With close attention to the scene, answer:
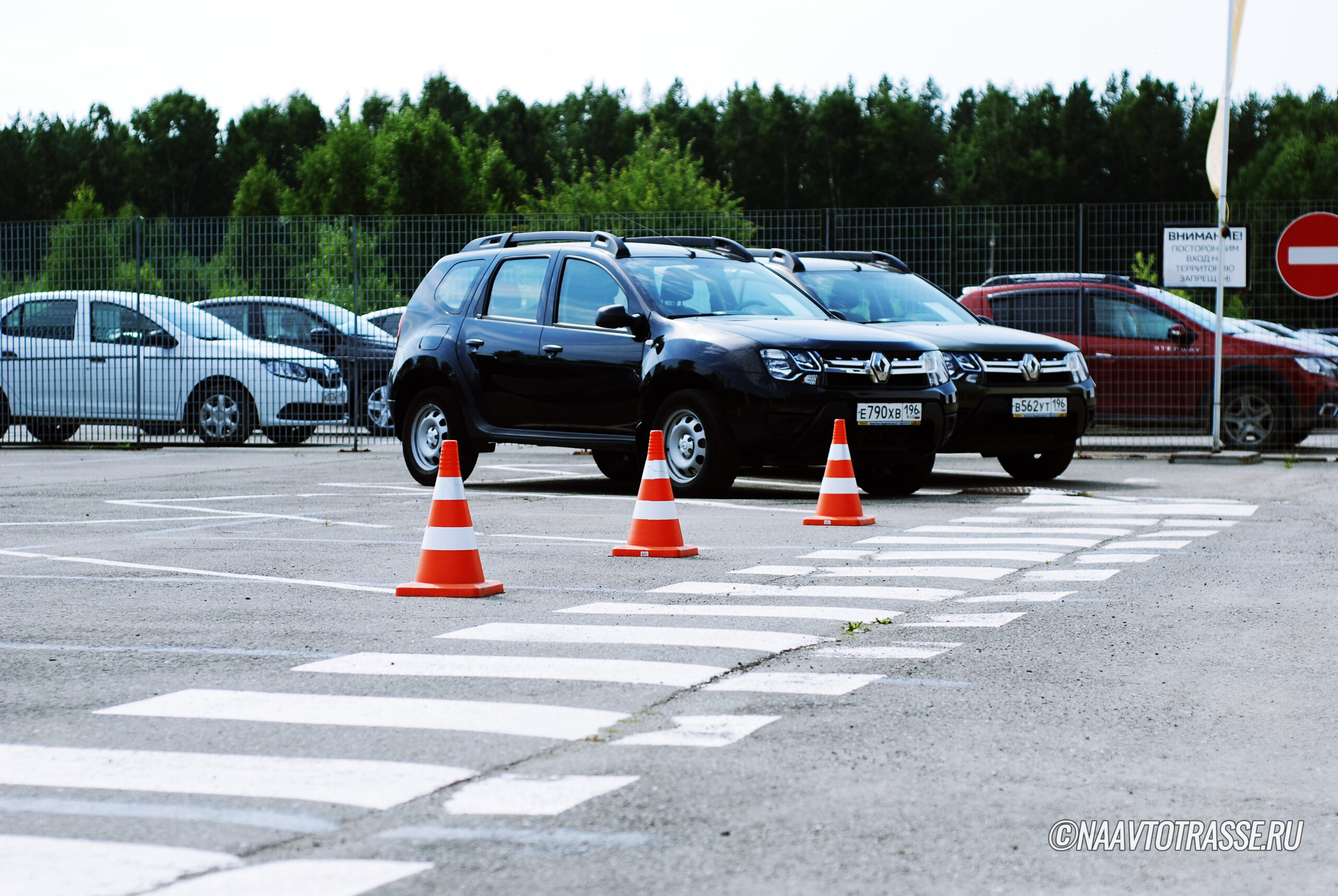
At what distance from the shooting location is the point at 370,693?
5672 millimetres

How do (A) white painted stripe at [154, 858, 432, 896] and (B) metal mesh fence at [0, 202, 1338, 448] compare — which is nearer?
(A) white painted stripe at [154, 858, 432, 896]

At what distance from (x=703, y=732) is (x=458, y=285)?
1008cm

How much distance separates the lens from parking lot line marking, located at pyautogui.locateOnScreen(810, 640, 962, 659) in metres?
6.40

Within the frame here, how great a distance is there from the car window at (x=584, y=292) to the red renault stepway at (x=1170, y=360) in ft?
21.7

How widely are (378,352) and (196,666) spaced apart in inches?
587

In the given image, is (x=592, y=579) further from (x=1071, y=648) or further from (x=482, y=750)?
(x=482, y=750)

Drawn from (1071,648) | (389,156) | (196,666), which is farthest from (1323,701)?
(389,156)

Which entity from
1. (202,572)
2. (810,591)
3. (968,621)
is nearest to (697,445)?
(202,572)

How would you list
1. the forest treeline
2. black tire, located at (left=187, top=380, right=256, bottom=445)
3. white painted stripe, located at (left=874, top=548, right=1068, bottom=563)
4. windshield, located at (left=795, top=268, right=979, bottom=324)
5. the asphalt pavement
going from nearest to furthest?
1. the asphalt pavement
2. white painted stripe, located at (left=874, top=548, right=1068, bottom=563)
3. windshield, located at (left=795, top=268, right=979, bottom=324)
4. black tire, located at (left=187, top=380, right=256, bottom=445)
5. the forest treeline

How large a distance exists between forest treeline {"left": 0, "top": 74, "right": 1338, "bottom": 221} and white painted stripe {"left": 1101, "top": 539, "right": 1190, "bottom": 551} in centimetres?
5953

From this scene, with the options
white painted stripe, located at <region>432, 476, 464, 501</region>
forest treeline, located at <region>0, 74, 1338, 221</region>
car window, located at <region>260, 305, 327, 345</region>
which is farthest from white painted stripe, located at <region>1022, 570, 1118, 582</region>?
forest treeline, located at <region>0, 74, 1338, 221</region>

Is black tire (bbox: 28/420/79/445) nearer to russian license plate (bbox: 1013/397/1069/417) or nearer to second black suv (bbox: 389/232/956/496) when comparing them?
second black suv (bbox: 389/232/956/496)

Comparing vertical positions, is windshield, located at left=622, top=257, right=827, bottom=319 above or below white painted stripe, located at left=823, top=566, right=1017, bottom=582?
above

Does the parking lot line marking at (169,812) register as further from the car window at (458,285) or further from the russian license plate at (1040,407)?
the russian license plate at (1040,407)
